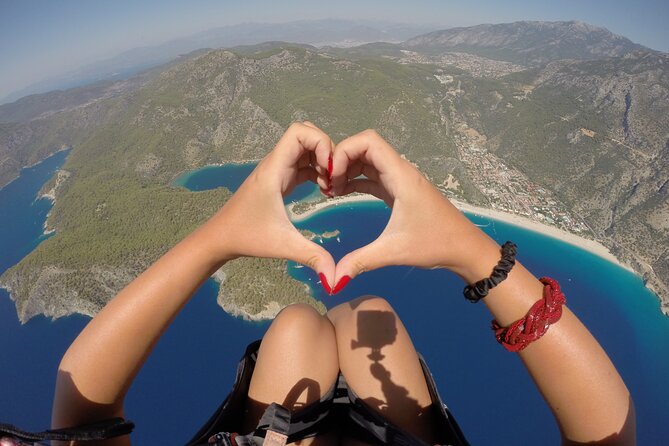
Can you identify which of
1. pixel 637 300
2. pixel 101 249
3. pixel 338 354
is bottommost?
pixel 637 300

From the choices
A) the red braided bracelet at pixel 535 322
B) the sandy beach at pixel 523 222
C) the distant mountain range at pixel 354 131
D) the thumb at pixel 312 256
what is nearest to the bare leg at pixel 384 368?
the red braided bracelet at pixel 535 322

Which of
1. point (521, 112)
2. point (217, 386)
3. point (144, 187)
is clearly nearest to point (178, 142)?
point (144, 187)

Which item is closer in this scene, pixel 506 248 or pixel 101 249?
pixel 506 248

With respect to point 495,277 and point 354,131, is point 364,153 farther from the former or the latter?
point 354,131

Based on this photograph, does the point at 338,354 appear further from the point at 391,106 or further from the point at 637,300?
the point at 391,106

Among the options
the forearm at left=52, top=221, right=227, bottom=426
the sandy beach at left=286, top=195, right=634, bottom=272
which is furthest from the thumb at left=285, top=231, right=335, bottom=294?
the sandy beach at left=286, top=195, right=634, bottom=272

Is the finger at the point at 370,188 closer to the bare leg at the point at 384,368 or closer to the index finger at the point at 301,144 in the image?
the index finger at the point at 301,144

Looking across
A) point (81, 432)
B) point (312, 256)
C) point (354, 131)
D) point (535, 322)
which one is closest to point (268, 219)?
point (312, 256)
